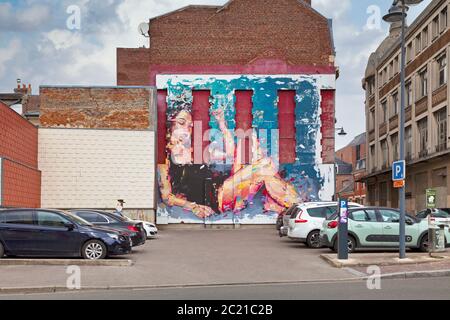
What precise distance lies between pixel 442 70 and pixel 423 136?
6502 millimetres

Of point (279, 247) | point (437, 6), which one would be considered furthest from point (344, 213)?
point (437, 6)

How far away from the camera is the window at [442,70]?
3966cm

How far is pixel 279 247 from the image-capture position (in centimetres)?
2386

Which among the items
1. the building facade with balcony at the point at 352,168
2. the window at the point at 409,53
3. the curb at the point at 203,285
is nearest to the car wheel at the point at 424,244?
the curb at the point at 203,285

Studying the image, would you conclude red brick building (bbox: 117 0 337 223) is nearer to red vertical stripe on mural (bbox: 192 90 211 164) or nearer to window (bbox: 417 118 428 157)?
red vertical stripe on mural (bbox: 192 90 211 164)

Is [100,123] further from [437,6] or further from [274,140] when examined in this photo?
[437,6]

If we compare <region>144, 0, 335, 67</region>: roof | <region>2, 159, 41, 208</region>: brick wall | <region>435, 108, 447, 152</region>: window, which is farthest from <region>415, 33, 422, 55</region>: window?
<region>2, 159, 41, 208</region>: brick wall

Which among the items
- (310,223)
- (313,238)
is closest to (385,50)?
(310,223)

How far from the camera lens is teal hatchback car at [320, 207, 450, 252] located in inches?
789

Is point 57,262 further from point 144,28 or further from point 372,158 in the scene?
point 372,158

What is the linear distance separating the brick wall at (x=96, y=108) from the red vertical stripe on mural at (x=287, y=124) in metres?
8.54

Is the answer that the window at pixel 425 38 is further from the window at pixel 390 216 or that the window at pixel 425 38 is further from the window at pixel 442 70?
the window at pixel 390 216

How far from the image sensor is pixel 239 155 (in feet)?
135
